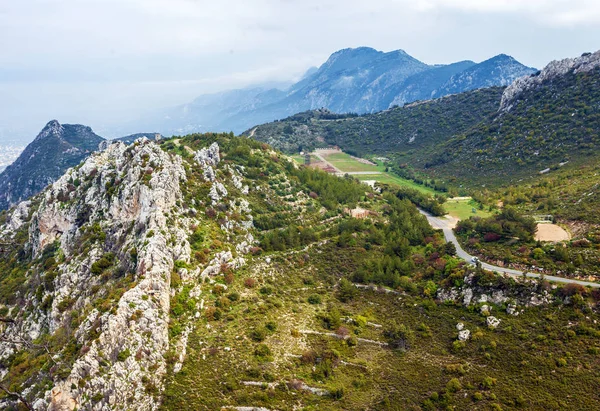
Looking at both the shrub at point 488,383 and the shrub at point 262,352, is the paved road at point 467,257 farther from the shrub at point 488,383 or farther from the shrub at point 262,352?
the shrub at point 262,352

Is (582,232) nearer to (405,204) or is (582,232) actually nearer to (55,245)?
(405,204)

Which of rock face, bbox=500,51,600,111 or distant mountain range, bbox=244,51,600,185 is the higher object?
rock face, bbox=500,51,600,111

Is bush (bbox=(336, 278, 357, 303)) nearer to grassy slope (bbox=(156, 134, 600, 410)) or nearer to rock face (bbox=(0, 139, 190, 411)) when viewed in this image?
grassy slope (bbox=(156, 134, 600, 410))

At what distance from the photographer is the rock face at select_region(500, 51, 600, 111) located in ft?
495

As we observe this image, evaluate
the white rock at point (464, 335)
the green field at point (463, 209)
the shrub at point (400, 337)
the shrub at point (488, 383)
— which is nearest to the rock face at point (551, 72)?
the green field at point (463, 209)

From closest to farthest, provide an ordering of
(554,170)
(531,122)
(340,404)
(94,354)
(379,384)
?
1. (94,354)
2. (340,404)
3. (379,384)
4. (554,170)
5. (531,122)

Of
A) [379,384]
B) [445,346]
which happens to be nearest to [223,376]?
[379,384]

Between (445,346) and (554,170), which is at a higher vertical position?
(554,170)

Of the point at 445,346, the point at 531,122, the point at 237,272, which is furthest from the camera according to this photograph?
the point at 531,122

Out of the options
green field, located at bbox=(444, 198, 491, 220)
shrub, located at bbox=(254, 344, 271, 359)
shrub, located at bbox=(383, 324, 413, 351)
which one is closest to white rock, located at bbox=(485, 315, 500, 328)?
shrub, located at bbox=(383, 324, 413, 351)

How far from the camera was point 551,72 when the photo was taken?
162 meters

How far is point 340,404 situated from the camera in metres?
42.2

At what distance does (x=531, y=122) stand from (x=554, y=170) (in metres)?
36.1

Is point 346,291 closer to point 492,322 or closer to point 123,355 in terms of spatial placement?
point 492,322
